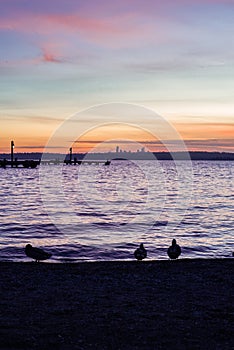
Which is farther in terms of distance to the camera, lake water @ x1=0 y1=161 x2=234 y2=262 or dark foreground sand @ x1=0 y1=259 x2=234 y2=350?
lake water @ x1=0 y1=161 x2=234 y2=262

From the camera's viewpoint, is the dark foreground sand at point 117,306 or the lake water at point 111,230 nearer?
the dark foreground sand at point 117,306

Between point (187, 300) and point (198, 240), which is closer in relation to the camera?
point (187, 300)

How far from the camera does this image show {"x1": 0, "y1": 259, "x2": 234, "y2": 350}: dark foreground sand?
7.59 meters

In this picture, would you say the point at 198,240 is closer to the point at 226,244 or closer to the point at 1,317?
the point at 226,244

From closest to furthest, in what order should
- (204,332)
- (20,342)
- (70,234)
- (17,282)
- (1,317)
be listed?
1. (20,342)
2. (204,332)
3. (1,317)
4. (17,282)
5. (70,234)

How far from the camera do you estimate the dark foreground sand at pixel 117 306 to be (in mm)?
7594

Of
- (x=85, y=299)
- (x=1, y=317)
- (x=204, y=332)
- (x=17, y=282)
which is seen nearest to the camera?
(x=204, y=332)

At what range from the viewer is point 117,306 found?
9.46m

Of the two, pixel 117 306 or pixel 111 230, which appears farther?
pixel 111 230

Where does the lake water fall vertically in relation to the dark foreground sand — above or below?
below

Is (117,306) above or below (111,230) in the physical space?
above

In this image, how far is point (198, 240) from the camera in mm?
24516

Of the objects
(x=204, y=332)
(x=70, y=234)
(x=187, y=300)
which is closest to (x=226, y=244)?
(x=70, y=234)

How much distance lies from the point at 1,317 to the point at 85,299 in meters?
2.02
